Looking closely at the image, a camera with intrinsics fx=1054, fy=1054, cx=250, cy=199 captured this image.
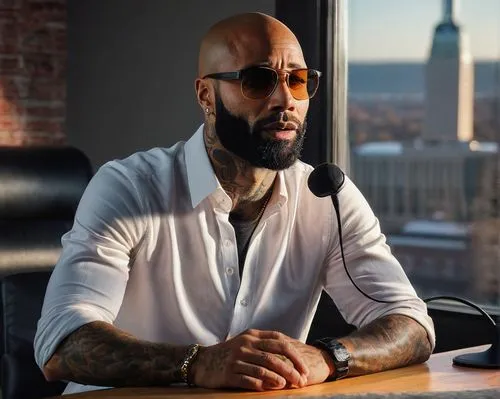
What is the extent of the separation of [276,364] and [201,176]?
57 centimetres

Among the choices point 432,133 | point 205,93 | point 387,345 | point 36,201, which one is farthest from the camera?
point 432,133

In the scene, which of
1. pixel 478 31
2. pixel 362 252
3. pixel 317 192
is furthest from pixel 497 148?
pixel 317 192

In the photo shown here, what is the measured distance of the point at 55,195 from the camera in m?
3.18

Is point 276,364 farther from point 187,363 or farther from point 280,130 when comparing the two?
point 280,130

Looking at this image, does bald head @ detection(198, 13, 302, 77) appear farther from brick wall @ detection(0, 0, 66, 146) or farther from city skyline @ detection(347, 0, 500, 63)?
brick wall @ detection(0, 0, 66, 146)

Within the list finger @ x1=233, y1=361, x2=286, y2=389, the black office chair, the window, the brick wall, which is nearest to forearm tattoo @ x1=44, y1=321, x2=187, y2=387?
finger @ x1=233, y1=361, x2=286, y2=389

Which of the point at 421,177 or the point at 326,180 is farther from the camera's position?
the point at 421,177

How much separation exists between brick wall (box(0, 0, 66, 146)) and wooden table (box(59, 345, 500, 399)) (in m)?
3.04

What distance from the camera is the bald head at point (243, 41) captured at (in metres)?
2.21

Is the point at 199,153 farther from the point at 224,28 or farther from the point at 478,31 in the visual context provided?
the point at 478,31

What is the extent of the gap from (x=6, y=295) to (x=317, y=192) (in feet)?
2.88

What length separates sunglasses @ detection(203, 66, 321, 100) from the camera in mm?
2166

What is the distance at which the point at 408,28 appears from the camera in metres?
3.34

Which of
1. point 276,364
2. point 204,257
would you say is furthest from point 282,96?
point 276,364
